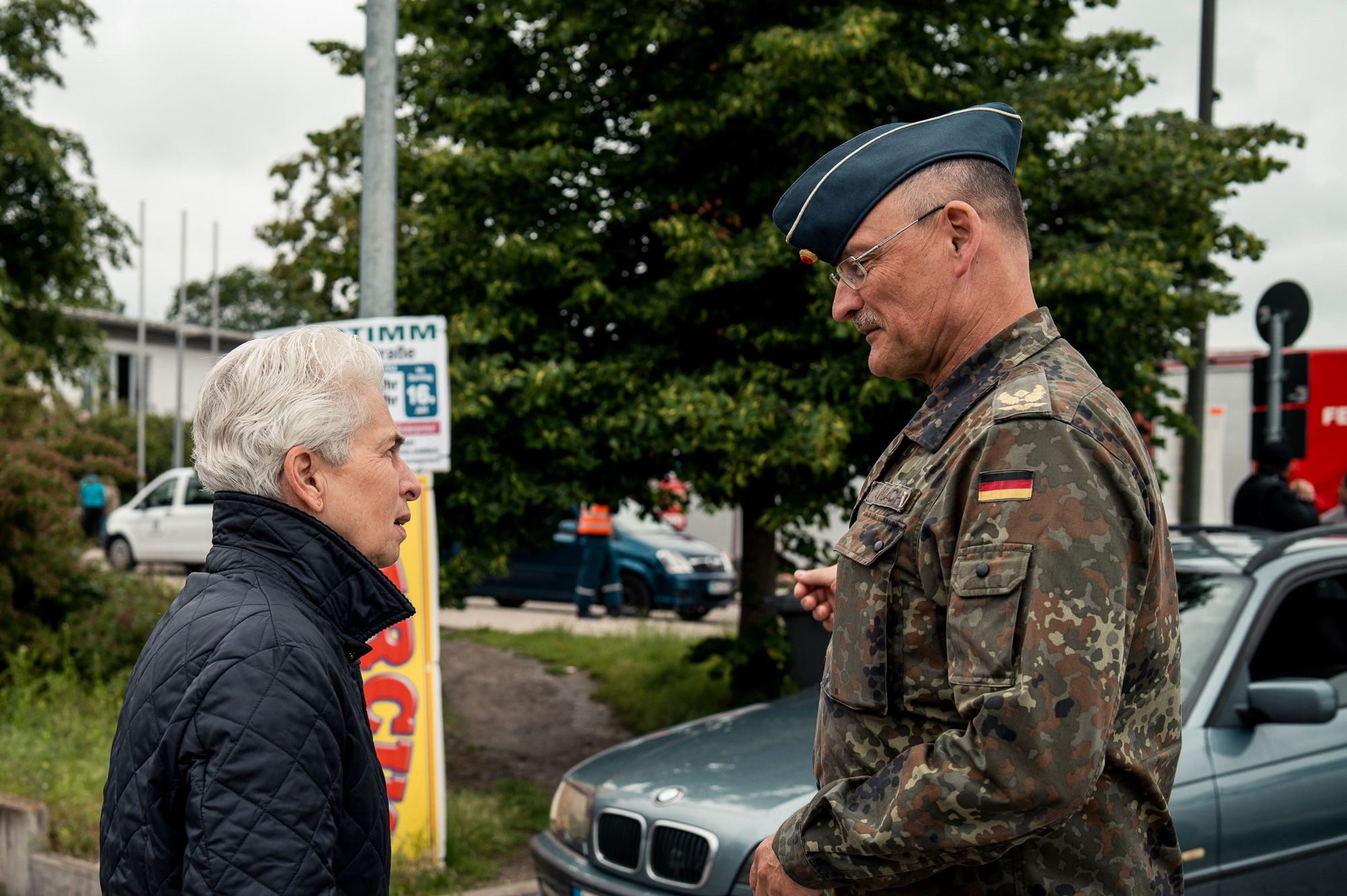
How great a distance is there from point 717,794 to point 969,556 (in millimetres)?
2441

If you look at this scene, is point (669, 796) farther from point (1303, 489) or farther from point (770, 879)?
point (1303, 489)

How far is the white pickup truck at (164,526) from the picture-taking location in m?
22.2

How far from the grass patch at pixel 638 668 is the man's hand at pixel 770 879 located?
6254 mm

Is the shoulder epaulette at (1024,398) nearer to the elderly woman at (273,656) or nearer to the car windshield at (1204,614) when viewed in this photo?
the elderly woman at (273,656)

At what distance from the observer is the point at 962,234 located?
Answer: 70.7 inches

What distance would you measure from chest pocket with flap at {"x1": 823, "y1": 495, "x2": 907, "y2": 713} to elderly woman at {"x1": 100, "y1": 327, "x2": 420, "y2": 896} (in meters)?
0.70

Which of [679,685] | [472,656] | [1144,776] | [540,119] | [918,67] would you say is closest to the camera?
[1144,776]

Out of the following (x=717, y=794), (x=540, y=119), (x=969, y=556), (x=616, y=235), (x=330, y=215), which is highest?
(x=330, y=215)

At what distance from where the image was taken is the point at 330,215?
683 inches

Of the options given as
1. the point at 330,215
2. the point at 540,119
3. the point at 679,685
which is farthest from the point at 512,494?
the point at 330,215

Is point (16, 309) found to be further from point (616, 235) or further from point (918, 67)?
point (918, 67)

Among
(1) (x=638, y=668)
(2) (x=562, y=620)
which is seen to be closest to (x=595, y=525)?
(2) (x=562, y=620)

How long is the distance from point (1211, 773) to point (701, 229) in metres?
4.16

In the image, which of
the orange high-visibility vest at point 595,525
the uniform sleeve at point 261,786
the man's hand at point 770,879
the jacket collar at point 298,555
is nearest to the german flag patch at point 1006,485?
the man's hand at point 770,879
